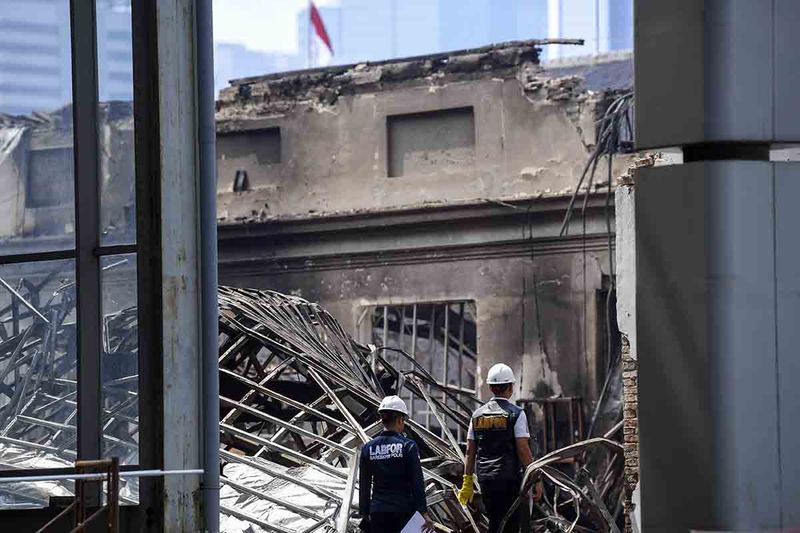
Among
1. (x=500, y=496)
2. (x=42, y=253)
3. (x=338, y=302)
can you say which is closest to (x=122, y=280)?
(x=42, y=253)

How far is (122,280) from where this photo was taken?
29.8 feet

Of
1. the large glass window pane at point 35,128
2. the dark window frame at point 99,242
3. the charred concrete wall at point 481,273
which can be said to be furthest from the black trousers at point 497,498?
the charred concrete wall at point 481,273

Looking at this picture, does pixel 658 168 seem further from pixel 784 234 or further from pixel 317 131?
pixel 317 131

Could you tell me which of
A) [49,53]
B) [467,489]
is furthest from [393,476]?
[49,53]

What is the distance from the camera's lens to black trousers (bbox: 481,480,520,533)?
36.0 feet

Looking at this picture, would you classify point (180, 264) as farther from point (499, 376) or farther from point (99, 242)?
point (499, 376)

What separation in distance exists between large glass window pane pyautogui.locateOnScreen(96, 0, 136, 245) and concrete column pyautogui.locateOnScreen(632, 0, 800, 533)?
539cm

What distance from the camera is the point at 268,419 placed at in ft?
47.1

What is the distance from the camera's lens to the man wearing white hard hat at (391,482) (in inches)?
385

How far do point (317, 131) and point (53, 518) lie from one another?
22.2 meters

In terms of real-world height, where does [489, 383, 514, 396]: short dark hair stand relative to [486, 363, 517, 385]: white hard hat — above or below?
below

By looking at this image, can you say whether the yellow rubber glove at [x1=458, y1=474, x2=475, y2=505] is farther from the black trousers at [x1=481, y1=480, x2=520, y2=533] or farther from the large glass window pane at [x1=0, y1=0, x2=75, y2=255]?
the large glass window pane at [x1=0, y1=0, x2=75, y2=255]

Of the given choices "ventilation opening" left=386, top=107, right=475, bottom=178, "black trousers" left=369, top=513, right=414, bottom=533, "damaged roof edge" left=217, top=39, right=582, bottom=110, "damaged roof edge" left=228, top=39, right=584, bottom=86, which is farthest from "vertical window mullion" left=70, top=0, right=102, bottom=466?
"ventilation opening" left=386, top=107, right=475, bottom=178

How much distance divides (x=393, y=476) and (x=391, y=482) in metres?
0.05
